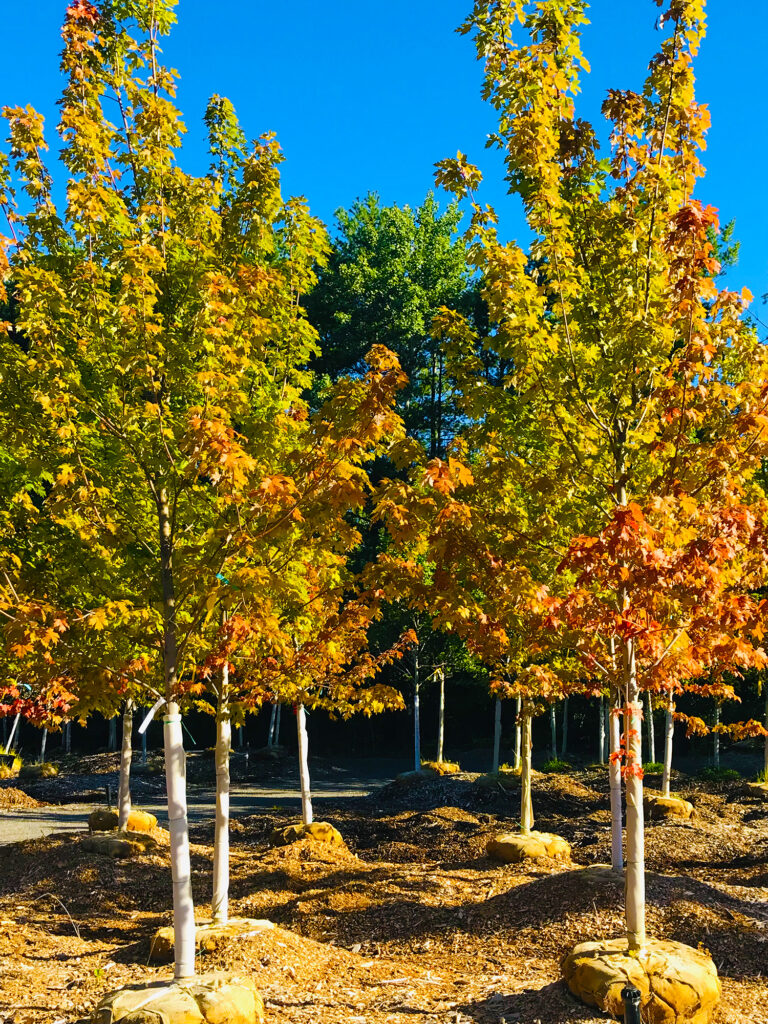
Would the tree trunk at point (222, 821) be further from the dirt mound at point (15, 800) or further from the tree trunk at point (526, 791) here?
the dirt mound at point (15, 800)

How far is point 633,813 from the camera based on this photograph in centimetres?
610

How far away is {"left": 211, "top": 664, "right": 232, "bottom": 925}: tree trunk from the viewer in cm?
771

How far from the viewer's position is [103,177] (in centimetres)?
680

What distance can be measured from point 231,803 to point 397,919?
448 inches

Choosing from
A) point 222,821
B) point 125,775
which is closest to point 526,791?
point 222,821

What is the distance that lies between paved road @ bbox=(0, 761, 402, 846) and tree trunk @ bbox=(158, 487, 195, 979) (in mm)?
9299

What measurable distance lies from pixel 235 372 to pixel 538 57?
11.7 feet

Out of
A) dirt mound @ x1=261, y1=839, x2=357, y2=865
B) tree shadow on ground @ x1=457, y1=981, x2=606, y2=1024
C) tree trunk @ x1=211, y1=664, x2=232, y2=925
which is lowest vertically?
dirt mound @ x1=261, y1=839, x2=357, y2=865

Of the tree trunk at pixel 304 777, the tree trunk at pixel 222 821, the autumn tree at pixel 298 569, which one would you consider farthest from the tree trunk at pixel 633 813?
the tree trunk at pixel 304 777

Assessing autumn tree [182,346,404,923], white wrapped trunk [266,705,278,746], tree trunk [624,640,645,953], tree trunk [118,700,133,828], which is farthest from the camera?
white wrapped trunk [266,705,278,746]

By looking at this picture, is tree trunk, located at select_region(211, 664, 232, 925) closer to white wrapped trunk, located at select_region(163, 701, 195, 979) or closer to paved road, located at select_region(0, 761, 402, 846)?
white wrapped trunk, located at select_region(163, 701, 195, 979)

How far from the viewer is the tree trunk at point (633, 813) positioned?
5738mm

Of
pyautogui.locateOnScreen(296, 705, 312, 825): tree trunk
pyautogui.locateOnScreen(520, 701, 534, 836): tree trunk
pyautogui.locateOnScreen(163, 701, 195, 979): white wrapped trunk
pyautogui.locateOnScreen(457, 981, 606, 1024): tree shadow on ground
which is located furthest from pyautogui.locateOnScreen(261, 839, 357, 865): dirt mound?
pyautogui.locateOnScreen(163, 701, 195, 979): white wrapped trunk

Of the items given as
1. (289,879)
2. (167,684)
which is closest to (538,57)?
(167,684)
